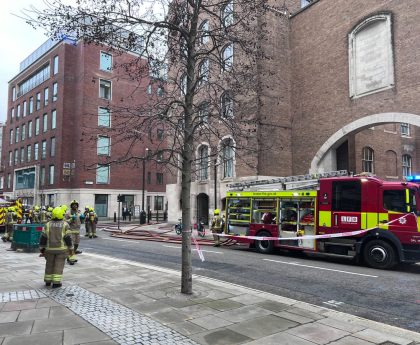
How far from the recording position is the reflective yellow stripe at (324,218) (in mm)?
13062

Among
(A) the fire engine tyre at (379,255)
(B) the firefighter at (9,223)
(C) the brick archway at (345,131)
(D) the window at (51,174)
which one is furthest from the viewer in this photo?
(D) the window at (51,174)

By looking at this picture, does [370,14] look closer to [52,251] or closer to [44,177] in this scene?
[52,251]

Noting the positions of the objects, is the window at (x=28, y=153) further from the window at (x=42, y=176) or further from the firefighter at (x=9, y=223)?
the firefighter at (x=9, y=223)

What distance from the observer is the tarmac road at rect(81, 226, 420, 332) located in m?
7.00

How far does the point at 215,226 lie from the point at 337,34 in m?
17.2

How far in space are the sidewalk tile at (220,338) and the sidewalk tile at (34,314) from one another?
2.46 m

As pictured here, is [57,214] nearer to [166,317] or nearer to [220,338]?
[166,317]

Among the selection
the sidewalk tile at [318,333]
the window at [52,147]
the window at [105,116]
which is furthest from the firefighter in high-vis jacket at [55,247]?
the window at [52,147]

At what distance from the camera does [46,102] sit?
50656mm

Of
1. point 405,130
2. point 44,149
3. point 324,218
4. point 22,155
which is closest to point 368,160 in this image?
point 405,130

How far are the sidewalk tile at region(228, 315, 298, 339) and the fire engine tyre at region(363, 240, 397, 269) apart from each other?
691 centimetres

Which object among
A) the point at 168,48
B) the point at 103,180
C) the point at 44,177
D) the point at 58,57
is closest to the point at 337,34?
the point at 168,48

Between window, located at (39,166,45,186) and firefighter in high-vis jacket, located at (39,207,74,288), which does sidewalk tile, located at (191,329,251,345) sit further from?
window, located at (39,166,45,186)

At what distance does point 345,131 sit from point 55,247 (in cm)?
2196
